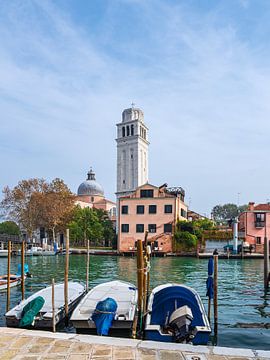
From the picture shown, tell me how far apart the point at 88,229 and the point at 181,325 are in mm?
44120

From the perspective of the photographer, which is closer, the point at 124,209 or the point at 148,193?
the point at 148,193

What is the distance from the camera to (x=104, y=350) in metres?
4.60

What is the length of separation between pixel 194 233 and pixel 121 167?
28.3 metres

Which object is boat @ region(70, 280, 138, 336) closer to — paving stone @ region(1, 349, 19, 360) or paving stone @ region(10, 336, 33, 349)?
paving stone @ region(10, 336, 33, 349)

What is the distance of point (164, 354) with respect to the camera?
446 centimetres

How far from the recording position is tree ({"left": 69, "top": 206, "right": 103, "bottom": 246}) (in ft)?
165

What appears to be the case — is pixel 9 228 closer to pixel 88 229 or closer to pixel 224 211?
pixel 88 229

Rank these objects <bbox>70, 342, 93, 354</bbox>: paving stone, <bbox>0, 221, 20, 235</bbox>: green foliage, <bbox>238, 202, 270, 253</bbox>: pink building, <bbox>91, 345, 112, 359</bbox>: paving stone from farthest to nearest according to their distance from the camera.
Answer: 1. <bbox>0, 221, 20, 235</bbox>: green foliage
2. <bbox>238, 202, 270, 253</bbox>: pink building
3. <bbox>70, 342, 93, 354</bbox>: paving stone
4. <bbox>91, 345, 112, 359</bbox>: paving stone

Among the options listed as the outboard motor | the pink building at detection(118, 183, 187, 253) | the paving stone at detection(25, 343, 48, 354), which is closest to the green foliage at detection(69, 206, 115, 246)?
the pink building at detection(118, 183, 187, 253)

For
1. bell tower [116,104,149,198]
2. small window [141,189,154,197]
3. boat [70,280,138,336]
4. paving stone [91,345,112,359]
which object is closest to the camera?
paving stone [91,345,112,359]

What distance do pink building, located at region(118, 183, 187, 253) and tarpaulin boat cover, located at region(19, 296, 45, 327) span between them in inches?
1213

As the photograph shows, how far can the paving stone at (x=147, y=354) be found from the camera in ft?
14.4

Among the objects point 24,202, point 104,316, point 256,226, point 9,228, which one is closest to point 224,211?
point 9,228

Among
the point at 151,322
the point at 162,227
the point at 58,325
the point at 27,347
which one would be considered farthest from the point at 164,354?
the point at 162,227
